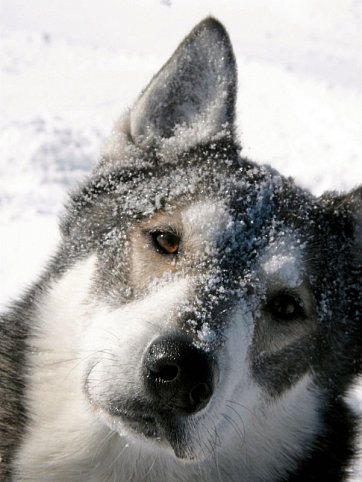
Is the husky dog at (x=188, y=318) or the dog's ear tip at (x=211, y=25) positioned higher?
the dog's ear tip at (x=211, y=25)

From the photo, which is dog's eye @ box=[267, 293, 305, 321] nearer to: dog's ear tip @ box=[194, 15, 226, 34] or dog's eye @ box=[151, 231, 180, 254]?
dog's eye @ box=[151, 231, 180, 254]

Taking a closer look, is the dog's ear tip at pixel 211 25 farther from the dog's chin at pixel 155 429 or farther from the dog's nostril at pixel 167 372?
the dog's chin at pixel 155 429

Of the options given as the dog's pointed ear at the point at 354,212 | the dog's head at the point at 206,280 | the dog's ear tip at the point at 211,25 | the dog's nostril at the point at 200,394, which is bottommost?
the dog's nostril at the point at 200,394

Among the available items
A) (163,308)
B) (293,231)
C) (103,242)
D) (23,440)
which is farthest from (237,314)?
(23,440)

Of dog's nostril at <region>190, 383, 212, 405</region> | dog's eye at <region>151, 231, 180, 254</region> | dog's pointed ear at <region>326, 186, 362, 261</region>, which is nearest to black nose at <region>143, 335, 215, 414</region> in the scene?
dog's nostril at <region>190, 383, 212, 405</region>

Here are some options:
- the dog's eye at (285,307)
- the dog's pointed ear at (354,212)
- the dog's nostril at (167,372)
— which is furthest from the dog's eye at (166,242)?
the dog's pointed ear at (354,212)

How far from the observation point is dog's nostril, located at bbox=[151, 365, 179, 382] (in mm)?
2270

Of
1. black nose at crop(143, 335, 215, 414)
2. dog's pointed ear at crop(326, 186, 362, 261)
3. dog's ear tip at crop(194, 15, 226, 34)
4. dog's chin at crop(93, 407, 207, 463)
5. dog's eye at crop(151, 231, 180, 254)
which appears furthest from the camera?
dog's pointed ear at crop(326, 186, 362, 261)

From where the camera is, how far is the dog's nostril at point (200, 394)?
2303 mm

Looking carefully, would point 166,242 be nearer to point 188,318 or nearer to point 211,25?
point 188,318

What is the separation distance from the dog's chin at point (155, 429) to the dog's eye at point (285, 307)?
2.17ft

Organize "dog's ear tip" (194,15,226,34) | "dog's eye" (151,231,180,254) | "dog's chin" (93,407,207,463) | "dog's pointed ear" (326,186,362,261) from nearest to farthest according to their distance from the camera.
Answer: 1. "dog's chin" (93,407,207,463)
2. "dog's eye" (151,231,180,254)
3. "dog's ear tip" (194,15,226,34)
4. "dog's pointed ear" (326,186,362,261)

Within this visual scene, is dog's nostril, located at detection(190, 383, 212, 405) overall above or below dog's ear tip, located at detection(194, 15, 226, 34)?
below

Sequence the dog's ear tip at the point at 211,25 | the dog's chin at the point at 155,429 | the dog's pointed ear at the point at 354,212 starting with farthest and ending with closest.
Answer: the dog's pointed ear at the point at 354,212
the dog's ear tip at the point at 211,25
the dog's chin at the point at 155,429
